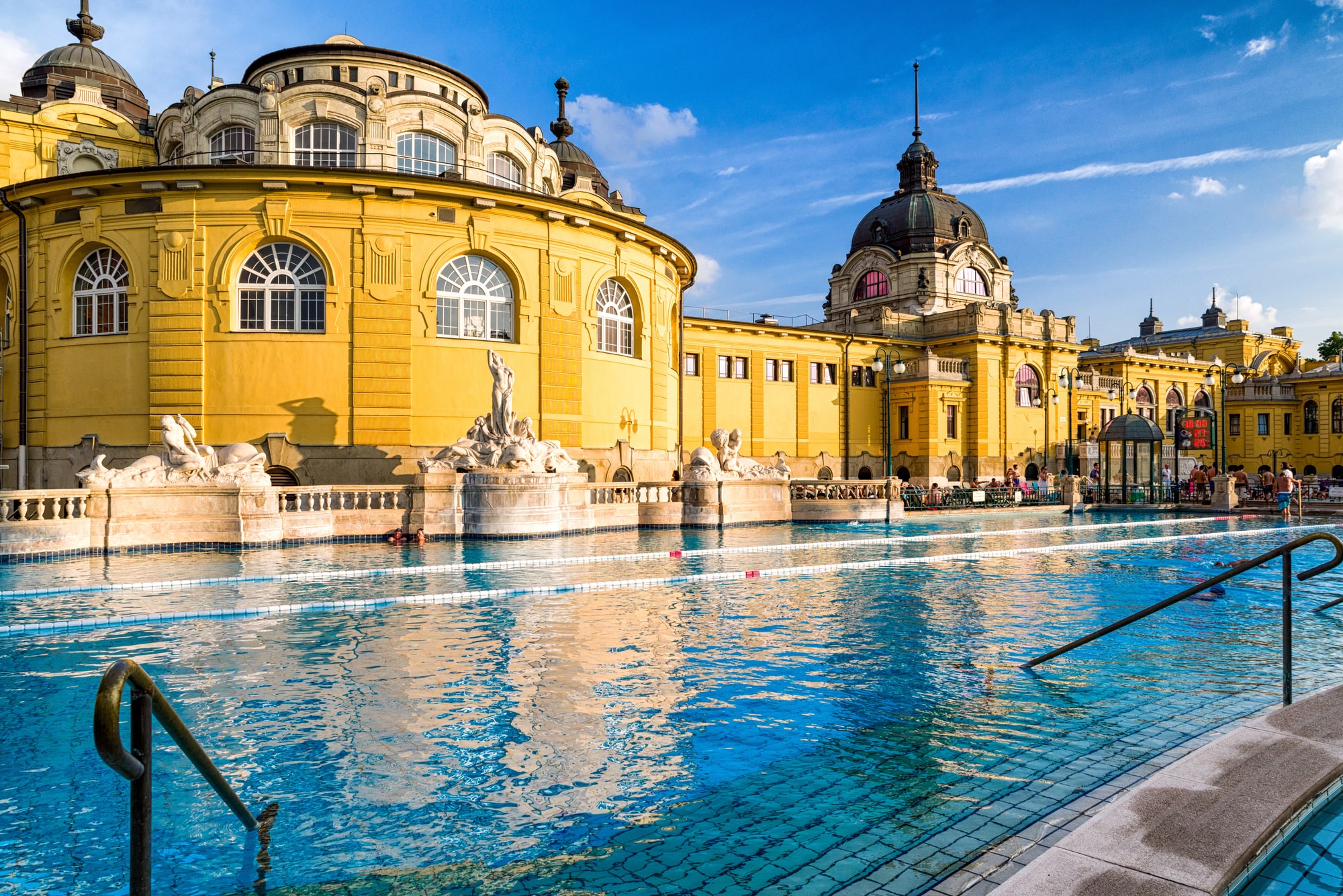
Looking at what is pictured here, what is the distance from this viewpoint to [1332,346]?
77.0 meters

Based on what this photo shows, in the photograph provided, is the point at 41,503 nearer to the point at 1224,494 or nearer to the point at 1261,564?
the point at 1261,564

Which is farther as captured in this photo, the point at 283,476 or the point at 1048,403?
the point at 1048,403

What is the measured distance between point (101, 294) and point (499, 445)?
14.4 metres

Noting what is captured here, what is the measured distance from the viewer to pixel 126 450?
24625 millimetres

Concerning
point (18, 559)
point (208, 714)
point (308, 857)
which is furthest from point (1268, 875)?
point (18, 559)

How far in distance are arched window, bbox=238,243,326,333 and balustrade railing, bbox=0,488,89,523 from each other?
349 inches

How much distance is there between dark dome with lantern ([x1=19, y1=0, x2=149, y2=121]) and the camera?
33.6 meters

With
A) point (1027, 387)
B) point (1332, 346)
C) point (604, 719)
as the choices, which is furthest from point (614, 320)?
point (1332, 346)

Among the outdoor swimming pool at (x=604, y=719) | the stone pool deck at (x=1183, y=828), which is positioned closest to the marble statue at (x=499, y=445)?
the outdoor swimming pool at (x=604, y=719)

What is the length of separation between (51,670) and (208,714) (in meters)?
2.70

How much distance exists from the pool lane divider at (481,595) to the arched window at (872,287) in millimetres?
41759

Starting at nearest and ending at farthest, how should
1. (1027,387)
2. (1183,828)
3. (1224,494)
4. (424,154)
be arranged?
(1183,828) < (424,154) < (1224,494) < (1027,387)

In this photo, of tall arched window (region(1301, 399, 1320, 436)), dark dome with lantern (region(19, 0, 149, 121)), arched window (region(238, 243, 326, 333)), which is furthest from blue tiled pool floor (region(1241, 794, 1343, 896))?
tall arched window (region(1301, 399, 1320, 436))

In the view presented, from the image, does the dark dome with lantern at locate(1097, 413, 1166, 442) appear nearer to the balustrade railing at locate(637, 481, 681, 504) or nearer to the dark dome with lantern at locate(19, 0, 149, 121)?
the balustrade railing at locate(637, 481, 681, 504)
